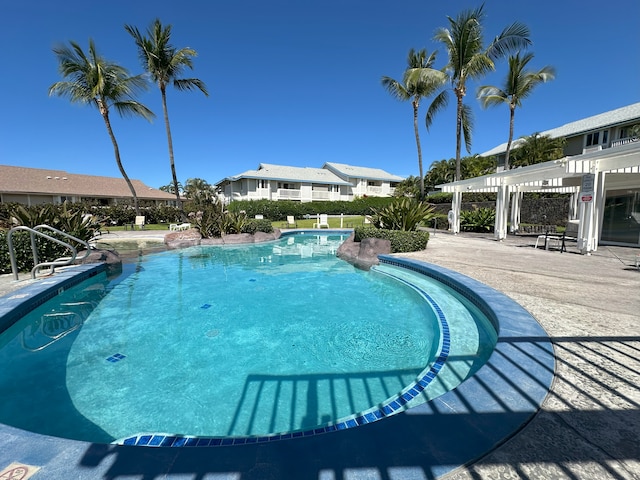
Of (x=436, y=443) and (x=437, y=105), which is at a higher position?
(x=437, y=105)

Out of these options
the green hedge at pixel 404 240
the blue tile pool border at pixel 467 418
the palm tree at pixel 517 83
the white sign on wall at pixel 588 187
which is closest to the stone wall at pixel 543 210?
the palm tree at pixel 517 83

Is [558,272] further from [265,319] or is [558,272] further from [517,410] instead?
[265,319]

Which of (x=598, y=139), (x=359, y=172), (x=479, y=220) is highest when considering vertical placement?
(x=359, y=172)

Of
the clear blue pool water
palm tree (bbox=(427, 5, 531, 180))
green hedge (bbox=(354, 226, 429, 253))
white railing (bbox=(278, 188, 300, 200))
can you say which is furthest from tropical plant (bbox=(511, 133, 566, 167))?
white railing (bbox=(278, 188, 300, 200))

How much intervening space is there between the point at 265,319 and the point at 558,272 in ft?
22.7

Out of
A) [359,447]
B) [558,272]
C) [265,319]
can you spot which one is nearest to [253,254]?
[265,319]

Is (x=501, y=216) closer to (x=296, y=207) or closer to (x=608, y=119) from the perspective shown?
(x=296, y=207)

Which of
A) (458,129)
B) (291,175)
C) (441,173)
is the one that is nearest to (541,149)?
(458,129)

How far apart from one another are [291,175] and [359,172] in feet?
42.0

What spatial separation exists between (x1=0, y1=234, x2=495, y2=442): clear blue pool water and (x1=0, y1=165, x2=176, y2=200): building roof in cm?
3182

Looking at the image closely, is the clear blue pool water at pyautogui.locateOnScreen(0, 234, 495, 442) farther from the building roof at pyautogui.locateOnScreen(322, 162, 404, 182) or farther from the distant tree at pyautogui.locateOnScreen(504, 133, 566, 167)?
the building roof at pyautogui.locateOnScreen(322, 162, 404, 182)

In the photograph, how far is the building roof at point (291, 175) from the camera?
37.7 metres

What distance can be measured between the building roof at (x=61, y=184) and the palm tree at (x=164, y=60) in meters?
19.4

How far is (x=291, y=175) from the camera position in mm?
40844
